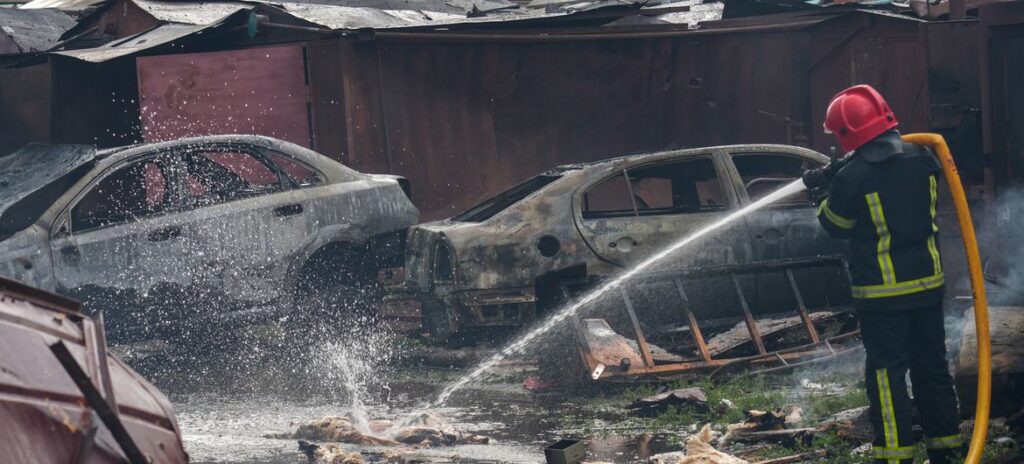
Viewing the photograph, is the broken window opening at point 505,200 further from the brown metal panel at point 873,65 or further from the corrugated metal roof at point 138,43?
the brown metal panel at point 873,65

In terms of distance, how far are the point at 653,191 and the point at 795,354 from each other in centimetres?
380

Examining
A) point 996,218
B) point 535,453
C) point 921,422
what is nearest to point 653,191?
point 996,218

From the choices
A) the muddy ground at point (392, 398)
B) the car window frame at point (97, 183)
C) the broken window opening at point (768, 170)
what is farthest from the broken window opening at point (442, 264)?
the broken window opening at point (768, 170)

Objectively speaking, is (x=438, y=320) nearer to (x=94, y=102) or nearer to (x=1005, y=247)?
(x=1005, y=247)

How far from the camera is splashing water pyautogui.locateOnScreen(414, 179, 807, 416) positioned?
779 cm

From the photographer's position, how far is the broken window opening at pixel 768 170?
27.7ft

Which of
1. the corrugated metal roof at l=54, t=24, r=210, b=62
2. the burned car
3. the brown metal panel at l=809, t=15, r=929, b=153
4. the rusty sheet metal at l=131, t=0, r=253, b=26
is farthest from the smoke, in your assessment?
the rusty sheet metal at l=131, t=0, r=253, b=26

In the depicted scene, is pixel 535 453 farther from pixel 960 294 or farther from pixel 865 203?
pixel 960 294

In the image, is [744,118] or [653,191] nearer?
[653,191]

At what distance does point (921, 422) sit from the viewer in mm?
5180

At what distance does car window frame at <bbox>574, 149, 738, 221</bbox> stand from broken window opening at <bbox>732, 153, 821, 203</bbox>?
0.16 meters

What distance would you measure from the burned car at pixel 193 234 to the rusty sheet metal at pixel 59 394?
15.7ft

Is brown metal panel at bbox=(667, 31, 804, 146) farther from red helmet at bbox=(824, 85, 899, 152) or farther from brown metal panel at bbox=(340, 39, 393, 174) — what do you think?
red helmet at bbox=(824, 85, 899, 152)

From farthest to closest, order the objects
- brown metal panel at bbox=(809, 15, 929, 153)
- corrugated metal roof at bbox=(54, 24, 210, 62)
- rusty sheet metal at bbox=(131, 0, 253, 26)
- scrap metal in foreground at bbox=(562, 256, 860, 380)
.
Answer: rusty sheet metal at bbox=(131, 0, 253, 26), brown metal panel at bbox=(809, 15, 929, 153), corrugated metal roof at bbox=(54, 24, 210, 62), scrap metal in foreground at bbox=(562, 256, 860, 380)
